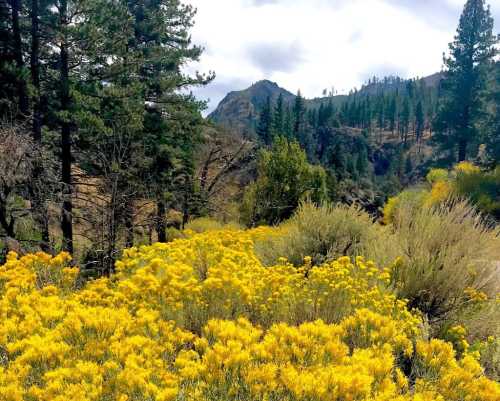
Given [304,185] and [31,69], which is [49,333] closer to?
[31,69]

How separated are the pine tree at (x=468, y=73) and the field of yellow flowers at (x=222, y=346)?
30.0 m

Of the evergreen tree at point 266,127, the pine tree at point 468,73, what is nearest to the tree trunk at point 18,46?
the pine tree at point 468,73

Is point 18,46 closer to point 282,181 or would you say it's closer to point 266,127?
point 282,181

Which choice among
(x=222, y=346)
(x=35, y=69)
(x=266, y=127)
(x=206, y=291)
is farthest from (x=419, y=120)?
(x=222, y=346)

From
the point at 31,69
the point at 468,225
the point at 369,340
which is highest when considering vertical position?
the point at 31,69

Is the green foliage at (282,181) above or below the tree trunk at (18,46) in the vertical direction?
below

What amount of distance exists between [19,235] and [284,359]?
31.7 ft

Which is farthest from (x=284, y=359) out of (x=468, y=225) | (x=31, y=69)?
(x=31, y=69)

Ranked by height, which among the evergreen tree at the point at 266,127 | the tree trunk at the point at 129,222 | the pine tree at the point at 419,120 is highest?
the pine tree at the point at 419,120

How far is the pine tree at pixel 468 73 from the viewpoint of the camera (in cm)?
2883

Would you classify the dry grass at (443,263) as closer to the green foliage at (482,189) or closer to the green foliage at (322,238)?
the green foliage at (322,238)

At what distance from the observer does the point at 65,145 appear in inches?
448

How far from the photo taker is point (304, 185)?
72.7 ft

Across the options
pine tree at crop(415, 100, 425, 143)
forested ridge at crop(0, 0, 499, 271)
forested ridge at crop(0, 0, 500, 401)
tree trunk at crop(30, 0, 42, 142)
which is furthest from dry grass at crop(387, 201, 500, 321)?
pine tree at crop(415, 100, 425, 143)
